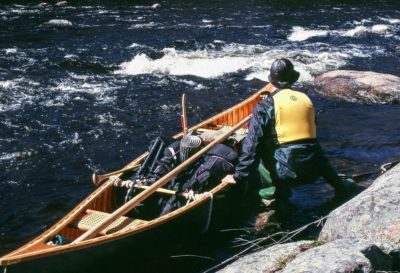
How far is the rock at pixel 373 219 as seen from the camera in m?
3.80

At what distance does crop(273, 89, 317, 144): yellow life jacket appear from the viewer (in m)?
5.38

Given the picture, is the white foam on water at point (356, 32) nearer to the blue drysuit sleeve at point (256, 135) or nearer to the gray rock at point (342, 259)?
the blue drysuit sleeve at point (256, 135)

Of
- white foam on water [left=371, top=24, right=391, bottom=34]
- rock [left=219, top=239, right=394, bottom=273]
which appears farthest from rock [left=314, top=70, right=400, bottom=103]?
white foam on water [left=371, top=24, right=391, bottom=34]

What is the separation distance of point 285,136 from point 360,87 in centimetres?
623

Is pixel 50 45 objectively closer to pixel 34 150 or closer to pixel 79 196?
pixel 34 150

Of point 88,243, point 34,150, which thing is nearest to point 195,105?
point 34,150

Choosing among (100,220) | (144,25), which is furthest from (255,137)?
(144,25)

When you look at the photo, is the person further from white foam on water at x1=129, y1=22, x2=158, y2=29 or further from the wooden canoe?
white foam on water at x1=129, y1=22, x2=158, y2=29

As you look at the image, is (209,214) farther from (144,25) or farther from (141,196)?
(144,25)

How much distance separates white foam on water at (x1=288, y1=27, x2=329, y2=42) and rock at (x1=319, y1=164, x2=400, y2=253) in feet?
45.3

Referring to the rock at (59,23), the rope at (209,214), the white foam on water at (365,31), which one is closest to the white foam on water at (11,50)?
the rock at (59,23)

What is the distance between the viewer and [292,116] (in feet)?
17.7

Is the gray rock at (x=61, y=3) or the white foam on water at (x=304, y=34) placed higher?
the gray rock at (x=61, y=3)

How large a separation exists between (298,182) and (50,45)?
42.8ft
